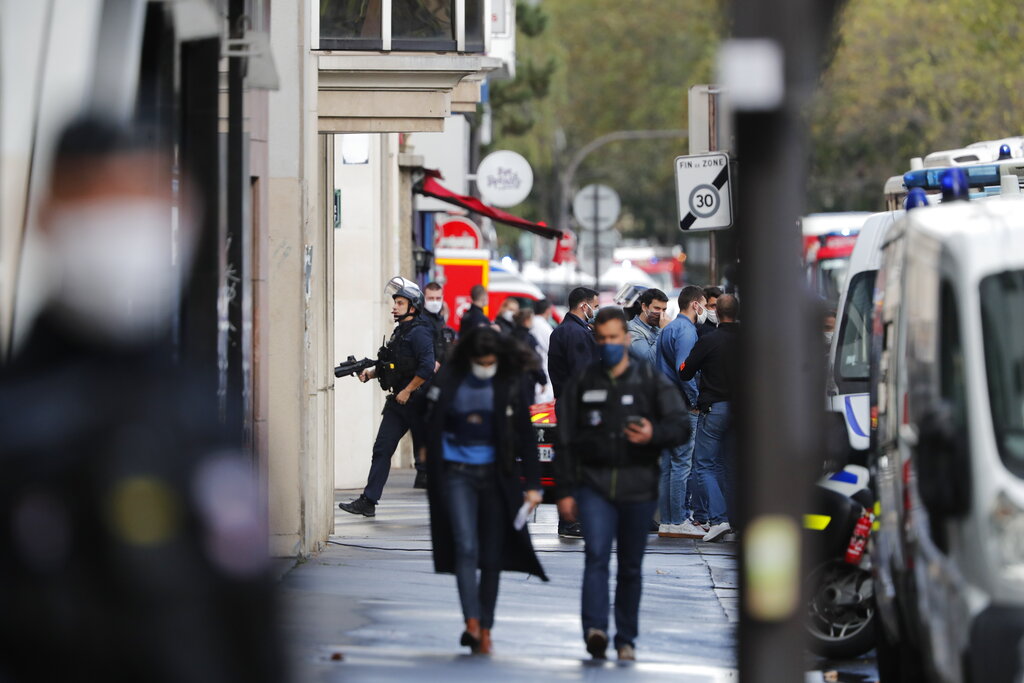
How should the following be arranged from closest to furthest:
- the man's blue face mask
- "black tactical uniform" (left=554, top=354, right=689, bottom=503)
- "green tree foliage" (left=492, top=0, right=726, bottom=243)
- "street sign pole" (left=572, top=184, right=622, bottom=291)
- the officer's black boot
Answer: "black tactical uniform" (left=554, top=354, right=689, bottom=503)
the man's blue face mask
the officer's black boot
"street sign pole" (left=572, top=184, right=622, bottom=291)
"green tree foliage" (left=492, top=0, right=726, bottom=243)

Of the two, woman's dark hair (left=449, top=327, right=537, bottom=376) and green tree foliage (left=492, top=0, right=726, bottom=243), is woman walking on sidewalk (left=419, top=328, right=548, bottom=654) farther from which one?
green tree foliage (left=492, top=0, right=726, bottom=243)

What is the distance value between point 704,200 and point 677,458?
2313 millimetres

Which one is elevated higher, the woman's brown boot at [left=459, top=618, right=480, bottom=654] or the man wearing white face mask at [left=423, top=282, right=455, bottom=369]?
the man wearing white face mask at [left=423, top=282, right=455, bottom=369]

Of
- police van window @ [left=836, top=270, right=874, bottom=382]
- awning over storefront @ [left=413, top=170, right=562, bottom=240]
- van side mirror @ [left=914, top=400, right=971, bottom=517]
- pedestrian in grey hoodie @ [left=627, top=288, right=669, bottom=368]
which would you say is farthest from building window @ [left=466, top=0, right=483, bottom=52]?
van side mirror @ [left=914, top=400, right=971, bottom=517]

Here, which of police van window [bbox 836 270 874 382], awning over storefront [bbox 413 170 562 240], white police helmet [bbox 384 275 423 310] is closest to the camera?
police van window [bbox 836 270 874 382]

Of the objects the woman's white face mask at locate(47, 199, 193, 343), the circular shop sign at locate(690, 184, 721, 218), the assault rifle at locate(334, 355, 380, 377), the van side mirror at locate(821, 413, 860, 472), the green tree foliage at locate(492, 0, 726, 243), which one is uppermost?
the green tree foliage at locate(492, 0, 726, 243)

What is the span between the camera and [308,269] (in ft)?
43.1

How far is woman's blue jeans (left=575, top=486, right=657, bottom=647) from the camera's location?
9.34 meters

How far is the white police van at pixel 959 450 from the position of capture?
6594 millimetres

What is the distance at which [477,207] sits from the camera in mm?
23391

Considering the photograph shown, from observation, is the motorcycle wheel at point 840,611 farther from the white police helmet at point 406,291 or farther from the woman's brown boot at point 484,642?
the white police helmet at point 406,291

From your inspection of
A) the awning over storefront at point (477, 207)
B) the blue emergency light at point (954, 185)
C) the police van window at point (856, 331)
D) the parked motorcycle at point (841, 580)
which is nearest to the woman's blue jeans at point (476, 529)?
the parked motorcycle at point (841, 580)

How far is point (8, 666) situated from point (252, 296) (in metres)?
8.37

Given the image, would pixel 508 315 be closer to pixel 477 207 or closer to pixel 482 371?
pixel 477 207
